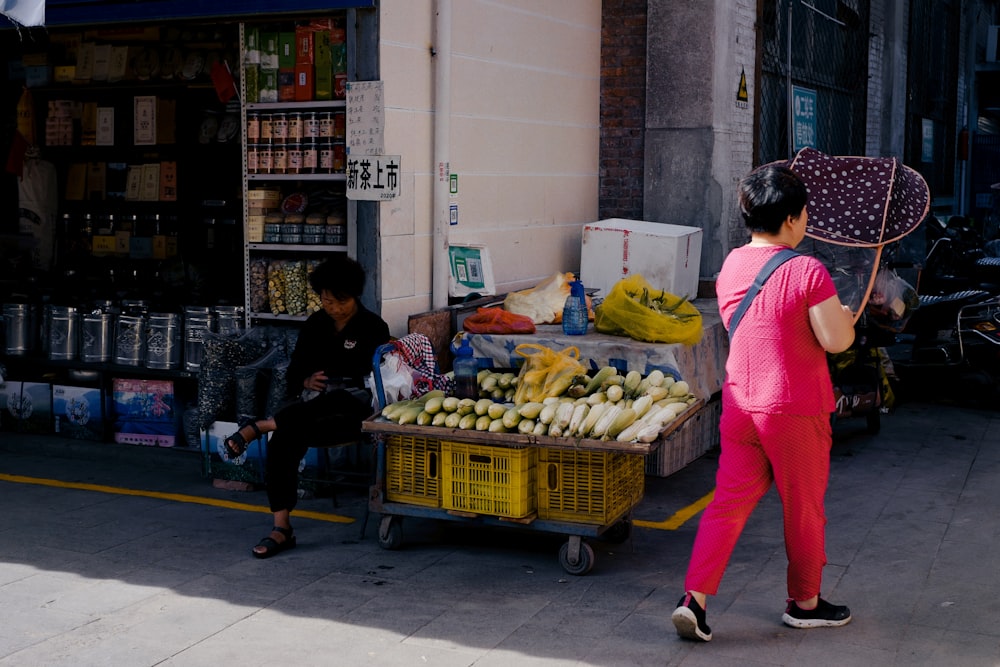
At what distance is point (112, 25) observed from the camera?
26.1 ft

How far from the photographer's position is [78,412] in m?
8.52

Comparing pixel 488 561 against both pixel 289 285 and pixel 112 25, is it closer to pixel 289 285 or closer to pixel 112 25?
pixel 289 285

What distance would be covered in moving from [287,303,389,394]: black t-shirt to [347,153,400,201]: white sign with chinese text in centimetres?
90

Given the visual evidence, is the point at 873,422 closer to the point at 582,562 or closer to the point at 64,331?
the point at 582,562

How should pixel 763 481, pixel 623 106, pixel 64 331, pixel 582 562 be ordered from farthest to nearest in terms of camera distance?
pixel 623 106, pixel 64 331, pixel 582 562, pixel 763 481

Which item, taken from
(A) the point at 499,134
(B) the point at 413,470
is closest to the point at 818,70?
(A) the point at 499,134

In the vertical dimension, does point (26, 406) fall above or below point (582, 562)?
above

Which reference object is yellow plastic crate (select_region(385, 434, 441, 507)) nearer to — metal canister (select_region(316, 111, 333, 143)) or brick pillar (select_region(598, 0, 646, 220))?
metal canister (select_region(316, 111, 333, 143))

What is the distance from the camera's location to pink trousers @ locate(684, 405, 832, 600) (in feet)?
15.7

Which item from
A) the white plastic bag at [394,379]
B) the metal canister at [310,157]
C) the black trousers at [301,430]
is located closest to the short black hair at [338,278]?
the white plastic bag at [394,379]

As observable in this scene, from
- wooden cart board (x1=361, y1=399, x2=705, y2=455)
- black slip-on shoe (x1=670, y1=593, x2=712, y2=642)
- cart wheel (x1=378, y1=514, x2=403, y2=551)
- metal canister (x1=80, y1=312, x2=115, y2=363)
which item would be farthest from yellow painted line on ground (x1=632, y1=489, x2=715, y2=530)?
metal canister (x1=80, y1=312, x2=115, y2=363)

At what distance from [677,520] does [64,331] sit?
4.60 metres

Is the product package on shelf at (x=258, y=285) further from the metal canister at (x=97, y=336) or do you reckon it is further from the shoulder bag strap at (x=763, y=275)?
the shoulder bag strap at (x=763, y=275)

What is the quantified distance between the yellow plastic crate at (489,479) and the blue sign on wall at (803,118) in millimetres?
7402
